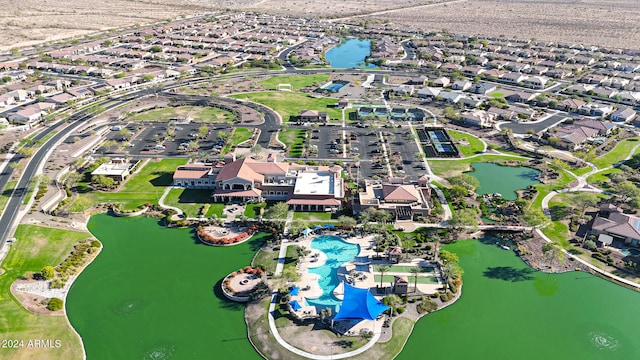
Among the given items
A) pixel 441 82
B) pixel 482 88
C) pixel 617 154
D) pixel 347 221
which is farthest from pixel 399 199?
pixel 441 82

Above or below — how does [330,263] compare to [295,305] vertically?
above

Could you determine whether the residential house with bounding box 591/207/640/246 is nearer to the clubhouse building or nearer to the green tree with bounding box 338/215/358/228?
the green tree with bounding box 338/215/358/228

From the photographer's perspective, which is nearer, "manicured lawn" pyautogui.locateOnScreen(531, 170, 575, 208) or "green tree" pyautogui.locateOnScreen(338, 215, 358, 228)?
"green tree" pyautogui.locateOnScreen(338, 215, 358, 228)

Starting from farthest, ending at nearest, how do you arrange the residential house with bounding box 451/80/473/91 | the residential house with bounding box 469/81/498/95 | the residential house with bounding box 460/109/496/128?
the residential house with bounding box 451/80/473/91 < the residential house with bounding box 469/81/498/95 < the residential house with bounding box 460/109/496/128

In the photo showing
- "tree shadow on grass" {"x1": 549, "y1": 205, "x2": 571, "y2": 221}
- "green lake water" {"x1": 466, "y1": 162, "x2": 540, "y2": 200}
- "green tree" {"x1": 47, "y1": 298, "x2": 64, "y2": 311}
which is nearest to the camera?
"green tree" {"x1": 47, "y1": 298, "x2": 64, "y2": 311}

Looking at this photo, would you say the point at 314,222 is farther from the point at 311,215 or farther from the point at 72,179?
the point at 72,179

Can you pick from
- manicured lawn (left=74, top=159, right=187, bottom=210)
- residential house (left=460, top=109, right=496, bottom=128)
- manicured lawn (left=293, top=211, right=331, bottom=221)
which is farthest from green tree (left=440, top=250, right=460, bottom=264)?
residential house (left=460, top=109, right=496, bottom=128)

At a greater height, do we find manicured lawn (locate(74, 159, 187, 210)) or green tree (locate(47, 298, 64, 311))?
manicured lawn (locate(74, 159, 187, 210))
